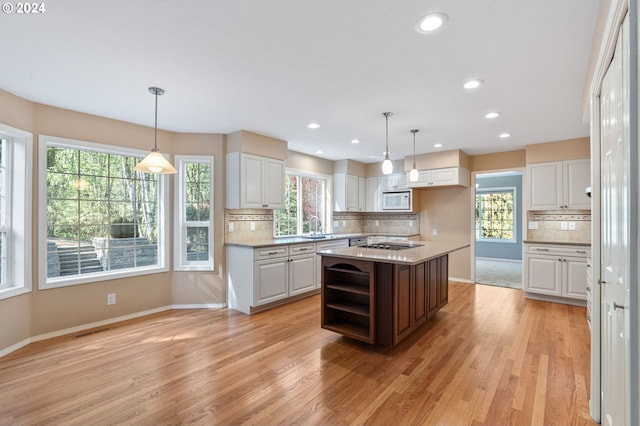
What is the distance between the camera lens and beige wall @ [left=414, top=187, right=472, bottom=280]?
5.75m

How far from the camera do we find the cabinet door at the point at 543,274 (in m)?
4.40

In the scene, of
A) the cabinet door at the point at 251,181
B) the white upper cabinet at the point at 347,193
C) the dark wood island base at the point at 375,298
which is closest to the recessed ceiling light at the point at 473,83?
the dark wood island base at the point at 375,298

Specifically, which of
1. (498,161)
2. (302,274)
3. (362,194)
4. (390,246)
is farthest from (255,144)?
(498,161)

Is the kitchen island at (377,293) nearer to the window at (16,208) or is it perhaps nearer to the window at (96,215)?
the window at (96,215)

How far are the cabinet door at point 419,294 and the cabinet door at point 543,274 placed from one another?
7.41 feet

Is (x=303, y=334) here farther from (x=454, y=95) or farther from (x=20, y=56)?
(x=20, y=56)

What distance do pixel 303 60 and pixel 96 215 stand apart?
122 inches

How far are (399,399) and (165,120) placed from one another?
3799mm

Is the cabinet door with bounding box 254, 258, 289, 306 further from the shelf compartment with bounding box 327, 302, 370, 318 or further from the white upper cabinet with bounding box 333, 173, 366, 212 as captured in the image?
the white upper cabinet with bounding box 333, 173, 366, 212

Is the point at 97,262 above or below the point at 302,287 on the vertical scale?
above

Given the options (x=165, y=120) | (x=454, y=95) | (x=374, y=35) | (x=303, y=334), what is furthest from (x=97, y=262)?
(x=454, y=95)

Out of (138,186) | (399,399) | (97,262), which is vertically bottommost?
(399,399)

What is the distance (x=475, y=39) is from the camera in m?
2.02

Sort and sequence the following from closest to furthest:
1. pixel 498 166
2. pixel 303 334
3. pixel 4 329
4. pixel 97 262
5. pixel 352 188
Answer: pixel 4 329, pixel 303 334, pixel 97 262, pixel 498 166, pixel 352 188
